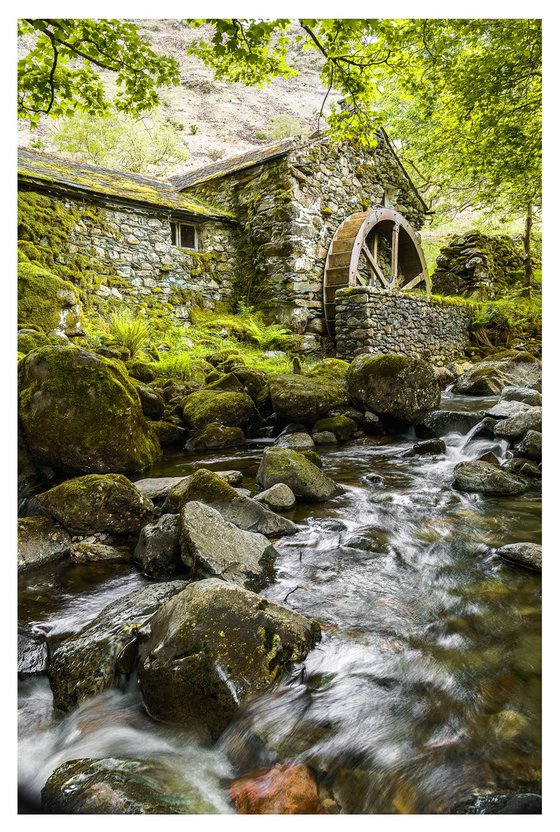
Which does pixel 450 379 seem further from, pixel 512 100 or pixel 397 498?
pixel 397 498

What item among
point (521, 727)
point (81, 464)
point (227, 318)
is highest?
point (227, 318)

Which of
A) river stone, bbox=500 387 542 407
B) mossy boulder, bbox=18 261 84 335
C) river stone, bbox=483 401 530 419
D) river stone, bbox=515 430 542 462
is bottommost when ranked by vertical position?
river stone, bbox=515 430 542 462

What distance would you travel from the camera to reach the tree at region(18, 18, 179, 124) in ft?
10.3

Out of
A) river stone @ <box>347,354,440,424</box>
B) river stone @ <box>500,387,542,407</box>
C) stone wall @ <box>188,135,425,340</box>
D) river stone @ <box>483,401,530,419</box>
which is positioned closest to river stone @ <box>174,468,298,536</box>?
river stone @ <box>347,354,440,424</box>

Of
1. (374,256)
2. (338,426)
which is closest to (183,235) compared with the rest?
(374,256)

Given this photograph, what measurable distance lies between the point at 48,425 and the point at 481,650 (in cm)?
357

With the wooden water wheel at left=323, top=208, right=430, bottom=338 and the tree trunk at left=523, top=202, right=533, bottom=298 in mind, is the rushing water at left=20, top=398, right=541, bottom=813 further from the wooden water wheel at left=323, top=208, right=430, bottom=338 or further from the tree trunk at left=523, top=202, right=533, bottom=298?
the tree trunk at left=523, top=202, right=533, bottom=298

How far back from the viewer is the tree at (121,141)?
20.2 meters

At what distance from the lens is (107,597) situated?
2445 millimetres

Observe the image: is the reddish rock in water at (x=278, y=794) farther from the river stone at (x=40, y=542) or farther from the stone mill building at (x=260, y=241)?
the stone mill building at (x=260, y=241)

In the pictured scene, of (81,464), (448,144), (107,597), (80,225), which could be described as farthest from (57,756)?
(80,225)

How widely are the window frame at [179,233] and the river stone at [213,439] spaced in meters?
6.83

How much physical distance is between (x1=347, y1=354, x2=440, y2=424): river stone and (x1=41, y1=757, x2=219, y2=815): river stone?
5487 mm

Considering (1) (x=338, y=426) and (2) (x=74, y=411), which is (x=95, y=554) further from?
(1) (x=338, y=426)
